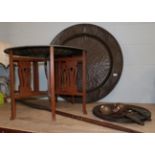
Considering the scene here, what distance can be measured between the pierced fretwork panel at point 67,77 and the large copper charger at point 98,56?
366 mm

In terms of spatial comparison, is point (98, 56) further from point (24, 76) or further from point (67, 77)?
point (24, 76)

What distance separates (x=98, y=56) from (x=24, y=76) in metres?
0.79

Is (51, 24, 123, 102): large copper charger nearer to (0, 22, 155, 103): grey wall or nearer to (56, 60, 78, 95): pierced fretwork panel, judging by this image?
(0, 22, 155, 103): grey wall

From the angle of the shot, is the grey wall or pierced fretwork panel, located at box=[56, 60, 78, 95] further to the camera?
the grey wall

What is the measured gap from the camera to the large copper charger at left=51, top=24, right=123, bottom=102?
177 cm

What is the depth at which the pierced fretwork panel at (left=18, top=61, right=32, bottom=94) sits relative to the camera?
138cm

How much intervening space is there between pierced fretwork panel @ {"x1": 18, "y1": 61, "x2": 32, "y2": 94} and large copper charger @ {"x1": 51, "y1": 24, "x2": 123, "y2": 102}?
594 millimetres

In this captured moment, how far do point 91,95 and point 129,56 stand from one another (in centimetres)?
55

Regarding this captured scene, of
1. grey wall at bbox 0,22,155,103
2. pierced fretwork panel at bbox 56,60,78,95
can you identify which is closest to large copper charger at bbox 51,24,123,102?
grey wall at bbox 0,22,155,103

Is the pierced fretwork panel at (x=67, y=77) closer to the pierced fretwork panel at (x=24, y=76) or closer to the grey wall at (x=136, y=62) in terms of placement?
the pierced fretwork panel at (x=24, y=76)

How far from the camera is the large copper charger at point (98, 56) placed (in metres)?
1.77

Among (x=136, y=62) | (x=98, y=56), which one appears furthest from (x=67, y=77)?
(x=136, y=62)

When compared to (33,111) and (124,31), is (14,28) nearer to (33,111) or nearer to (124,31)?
(33,111)

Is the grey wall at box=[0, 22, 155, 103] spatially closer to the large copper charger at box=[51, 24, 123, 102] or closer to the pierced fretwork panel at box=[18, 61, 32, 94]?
the large copper charger at box=[51, 24, 123, 102]
